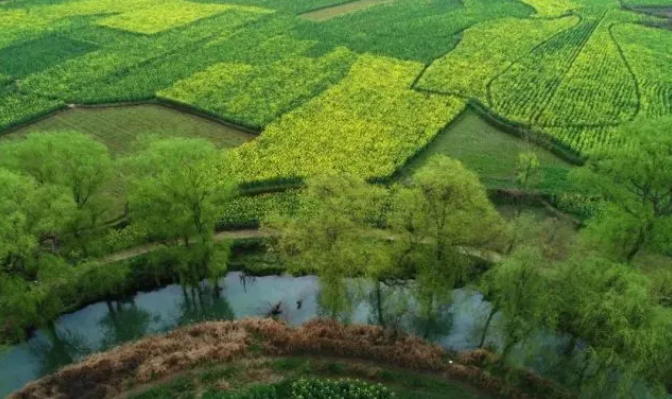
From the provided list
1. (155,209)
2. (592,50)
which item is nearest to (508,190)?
(155,209)

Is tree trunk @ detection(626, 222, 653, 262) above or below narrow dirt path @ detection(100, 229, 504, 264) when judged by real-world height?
above

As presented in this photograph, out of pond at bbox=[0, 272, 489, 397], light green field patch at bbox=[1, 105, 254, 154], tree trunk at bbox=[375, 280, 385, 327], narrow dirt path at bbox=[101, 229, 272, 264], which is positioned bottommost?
pond at bbox=[0, 272, 489, 397]

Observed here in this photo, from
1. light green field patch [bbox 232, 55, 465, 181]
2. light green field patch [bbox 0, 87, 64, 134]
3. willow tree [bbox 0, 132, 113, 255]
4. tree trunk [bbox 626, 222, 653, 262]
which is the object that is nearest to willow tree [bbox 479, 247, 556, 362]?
tree trunk [bbox 626, 222, 653, 262]

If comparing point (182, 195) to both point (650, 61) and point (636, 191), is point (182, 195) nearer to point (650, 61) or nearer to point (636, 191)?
point (636, 191)

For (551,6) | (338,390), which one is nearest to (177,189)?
(338,390)

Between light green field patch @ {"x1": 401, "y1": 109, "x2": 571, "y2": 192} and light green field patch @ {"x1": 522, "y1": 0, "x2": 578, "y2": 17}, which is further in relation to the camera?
light green field patch @ {"x1": 522, "y1": 0, "x2": 578, "y2": 17}

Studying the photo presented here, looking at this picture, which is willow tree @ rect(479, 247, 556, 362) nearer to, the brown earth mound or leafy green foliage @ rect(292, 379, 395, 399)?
the brown earth mound

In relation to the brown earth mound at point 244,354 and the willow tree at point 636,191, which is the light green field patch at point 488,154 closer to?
→ the willow tree at point 636,191
